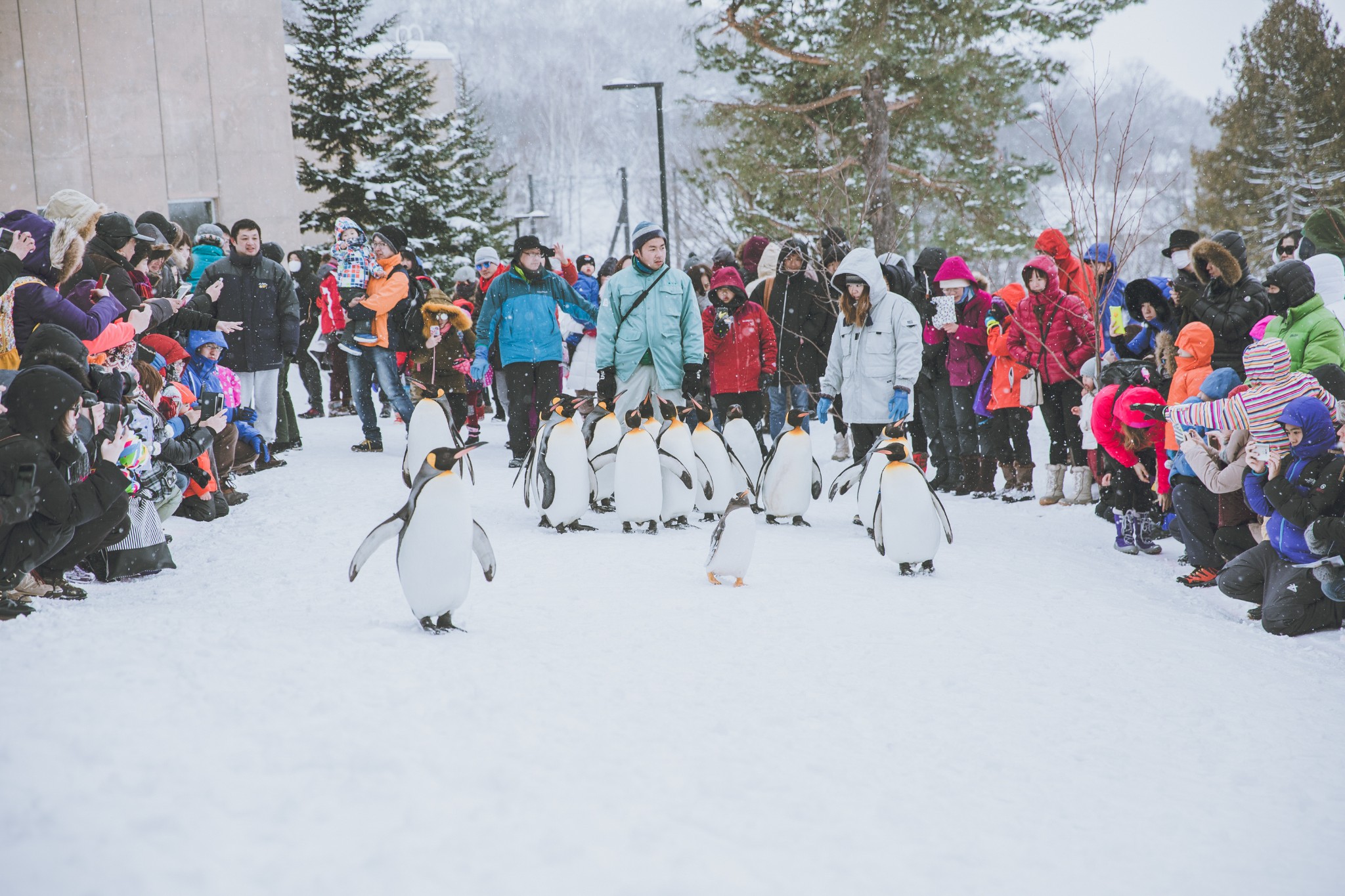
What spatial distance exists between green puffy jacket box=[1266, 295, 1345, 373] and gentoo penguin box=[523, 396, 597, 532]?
364 centimetres

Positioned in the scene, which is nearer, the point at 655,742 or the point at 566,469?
the point at 655,742

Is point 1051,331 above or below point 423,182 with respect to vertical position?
below

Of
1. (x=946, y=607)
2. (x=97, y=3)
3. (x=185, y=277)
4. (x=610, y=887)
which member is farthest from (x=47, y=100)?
(x=610, y=887)

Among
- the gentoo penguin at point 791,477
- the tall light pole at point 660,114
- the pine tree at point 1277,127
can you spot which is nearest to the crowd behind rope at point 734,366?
the gentoo penguin at point 791,477

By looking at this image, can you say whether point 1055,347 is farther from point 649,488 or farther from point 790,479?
point 649,488

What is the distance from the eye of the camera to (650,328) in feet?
22.9

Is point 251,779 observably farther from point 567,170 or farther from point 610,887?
point 567,170

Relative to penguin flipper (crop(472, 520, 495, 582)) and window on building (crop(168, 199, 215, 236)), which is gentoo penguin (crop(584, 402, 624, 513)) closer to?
penguin flipper (crop(472, 520, 495, 582))

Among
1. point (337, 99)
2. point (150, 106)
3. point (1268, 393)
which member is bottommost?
point (1268, 393)

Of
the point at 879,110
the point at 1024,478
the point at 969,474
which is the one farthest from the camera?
the point at 879,110

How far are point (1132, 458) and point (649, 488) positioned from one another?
280 cm

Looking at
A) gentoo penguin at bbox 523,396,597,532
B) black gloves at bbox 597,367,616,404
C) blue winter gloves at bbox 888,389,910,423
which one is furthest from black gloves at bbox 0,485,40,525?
blue winter gloves at bbox 888,389,910,423

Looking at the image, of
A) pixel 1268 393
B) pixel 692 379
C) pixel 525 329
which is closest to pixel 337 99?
pixel 525 329

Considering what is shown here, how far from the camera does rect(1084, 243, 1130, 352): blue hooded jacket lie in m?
6.91
